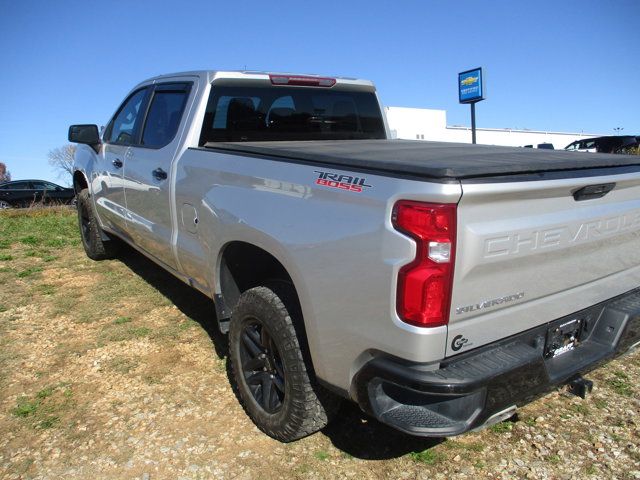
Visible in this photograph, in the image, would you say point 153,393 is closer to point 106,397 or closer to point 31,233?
point 106,397

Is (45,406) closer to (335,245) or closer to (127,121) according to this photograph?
(335,245)

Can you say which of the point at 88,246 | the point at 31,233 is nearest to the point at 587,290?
the point at 88,246

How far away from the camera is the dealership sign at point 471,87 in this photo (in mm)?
16750

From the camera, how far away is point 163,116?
4012 millimetres

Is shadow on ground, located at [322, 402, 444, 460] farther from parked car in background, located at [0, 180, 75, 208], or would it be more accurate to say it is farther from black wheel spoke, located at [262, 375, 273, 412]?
parked car in background, located at [0, 180, 75, 208]

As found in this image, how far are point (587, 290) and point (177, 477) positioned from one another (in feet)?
6.97

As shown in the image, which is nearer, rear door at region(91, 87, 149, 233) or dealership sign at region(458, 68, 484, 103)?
rear door at region(91, 87, 149, 233)

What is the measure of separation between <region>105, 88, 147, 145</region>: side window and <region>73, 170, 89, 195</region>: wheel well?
1.13m

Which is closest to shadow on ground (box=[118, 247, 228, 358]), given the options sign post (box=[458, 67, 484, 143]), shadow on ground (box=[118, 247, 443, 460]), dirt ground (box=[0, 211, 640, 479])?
dirt ground (box=[0, 211, 640, 479])

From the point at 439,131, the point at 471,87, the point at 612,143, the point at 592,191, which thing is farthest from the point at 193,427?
the point at 439,131

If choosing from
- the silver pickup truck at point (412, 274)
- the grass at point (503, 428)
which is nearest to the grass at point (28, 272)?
the silver pickup truck at point (412, 274)

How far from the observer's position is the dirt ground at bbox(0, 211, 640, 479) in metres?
2.52

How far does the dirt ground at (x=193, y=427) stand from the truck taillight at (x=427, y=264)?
3.47 feet

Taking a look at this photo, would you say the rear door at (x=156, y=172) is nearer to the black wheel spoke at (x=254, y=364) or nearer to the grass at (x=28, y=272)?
the black wheel spoke at (x=254, y=364)
